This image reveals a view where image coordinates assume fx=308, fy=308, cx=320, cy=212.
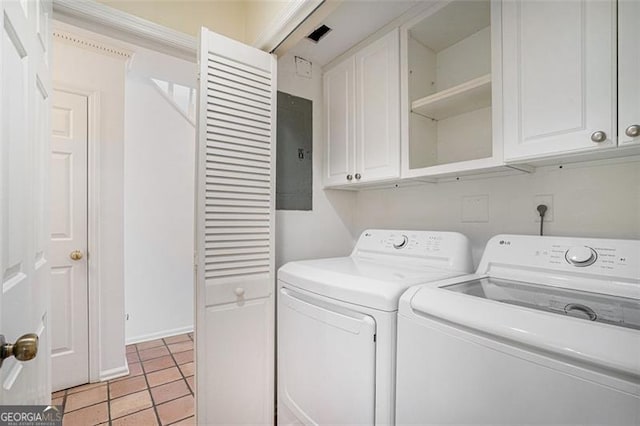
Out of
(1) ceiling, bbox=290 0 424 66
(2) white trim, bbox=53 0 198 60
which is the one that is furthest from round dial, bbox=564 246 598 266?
(2) white trim, bbox=53 0 198 60

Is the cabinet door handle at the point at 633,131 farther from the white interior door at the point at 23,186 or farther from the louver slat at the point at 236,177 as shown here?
the white interior door at the point at 23,186

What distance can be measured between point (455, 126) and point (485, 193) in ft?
1.36

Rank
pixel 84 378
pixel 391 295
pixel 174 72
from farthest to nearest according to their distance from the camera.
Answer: pixel 174 72 < pixel 84 378 < pixel 391 295

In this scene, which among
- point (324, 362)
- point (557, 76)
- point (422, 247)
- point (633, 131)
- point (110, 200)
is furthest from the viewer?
point (110, 200)

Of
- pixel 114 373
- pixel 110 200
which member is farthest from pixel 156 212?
pixel 114 373

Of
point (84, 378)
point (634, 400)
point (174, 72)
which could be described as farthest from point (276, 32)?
point (84, 378)

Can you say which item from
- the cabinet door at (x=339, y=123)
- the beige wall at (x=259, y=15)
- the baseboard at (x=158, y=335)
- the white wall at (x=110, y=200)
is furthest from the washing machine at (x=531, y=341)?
the baseboard at (x=158, y=335)

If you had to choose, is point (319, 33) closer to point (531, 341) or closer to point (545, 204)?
point (545, 204)

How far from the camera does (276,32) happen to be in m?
1.46

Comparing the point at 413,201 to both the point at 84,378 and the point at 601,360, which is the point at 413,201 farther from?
the point at 84,378

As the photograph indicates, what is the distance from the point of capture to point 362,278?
4.06 ft

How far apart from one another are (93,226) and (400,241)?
210 centimetres

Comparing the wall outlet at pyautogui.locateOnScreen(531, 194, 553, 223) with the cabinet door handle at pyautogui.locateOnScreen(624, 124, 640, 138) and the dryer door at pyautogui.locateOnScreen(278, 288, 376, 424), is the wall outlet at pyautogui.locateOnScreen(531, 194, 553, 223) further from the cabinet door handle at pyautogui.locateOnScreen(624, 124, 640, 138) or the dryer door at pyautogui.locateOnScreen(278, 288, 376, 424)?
the dryer door at pyautogui.locateOnScreen(278, 288, 376, 424)

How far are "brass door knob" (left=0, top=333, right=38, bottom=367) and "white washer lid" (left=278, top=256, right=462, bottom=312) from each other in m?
0.90
